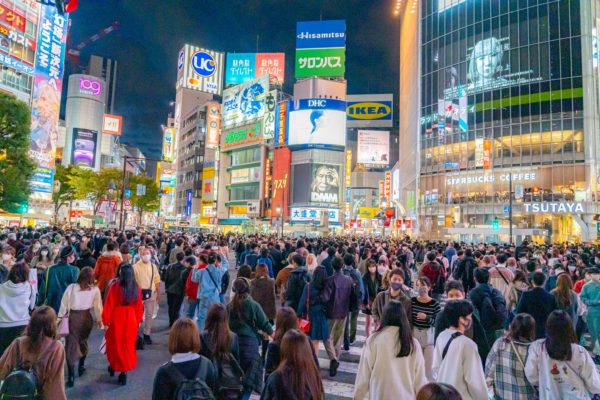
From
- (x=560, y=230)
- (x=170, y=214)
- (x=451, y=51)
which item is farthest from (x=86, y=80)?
(x=560, y=230)

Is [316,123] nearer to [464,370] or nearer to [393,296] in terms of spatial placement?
[393,296]

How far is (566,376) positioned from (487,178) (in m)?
47.8

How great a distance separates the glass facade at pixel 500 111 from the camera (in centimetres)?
4291

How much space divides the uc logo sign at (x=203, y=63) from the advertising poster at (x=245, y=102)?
131 ft

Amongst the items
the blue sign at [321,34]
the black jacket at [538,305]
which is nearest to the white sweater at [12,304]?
the black jacket at [538,305]

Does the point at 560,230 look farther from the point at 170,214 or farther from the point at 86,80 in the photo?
the point at 86,80

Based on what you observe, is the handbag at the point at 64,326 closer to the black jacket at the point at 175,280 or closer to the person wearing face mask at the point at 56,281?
the person wearing face mask at the point at 56,281

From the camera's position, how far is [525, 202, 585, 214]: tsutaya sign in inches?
1592

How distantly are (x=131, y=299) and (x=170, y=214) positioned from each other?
9535 centimetres

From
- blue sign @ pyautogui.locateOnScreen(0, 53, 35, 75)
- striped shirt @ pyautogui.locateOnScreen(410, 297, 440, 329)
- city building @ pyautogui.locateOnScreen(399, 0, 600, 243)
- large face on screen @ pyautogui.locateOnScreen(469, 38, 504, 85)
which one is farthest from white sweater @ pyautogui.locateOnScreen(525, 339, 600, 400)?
blue sign @ pyautogui.locateOnScreen(0, 53, 35, 75)

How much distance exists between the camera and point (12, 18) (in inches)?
1943

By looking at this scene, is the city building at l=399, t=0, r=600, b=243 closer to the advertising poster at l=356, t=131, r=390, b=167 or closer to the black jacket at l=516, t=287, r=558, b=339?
the black jacket at l=516, t=287, r=558, b=339

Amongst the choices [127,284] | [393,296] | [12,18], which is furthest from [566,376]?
[12,18]

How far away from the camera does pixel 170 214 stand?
321 ft
